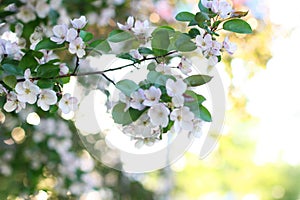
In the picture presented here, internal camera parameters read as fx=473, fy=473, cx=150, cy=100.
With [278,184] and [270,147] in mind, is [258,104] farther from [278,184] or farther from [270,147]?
[278,184]

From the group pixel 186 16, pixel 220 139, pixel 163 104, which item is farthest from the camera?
pixel 220 139

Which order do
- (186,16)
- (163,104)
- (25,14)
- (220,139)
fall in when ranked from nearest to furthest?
1. (163,104)
2. (186,16)
3. (25,14)
4. (220,139)

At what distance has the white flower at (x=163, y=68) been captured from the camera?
626mm

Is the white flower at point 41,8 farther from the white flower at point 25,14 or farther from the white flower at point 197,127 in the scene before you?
the white flower at point 197,127

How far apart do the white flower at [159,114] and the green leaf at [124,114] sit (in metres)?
0.02

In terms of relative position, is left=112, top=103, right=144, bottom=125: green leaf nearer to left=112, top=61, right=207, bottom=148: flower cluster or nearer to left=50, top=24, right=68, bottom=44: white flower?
left=112, top=61, right=207, bottom=148: flower cluster

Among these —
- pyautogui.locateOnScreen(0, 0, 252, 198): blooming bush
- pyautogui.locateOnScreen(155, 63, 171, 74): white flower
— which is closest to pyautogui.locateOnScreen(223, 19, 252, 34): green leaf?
pyautogui.locateOnScreen(0, 0, 252, 198): blooming bush

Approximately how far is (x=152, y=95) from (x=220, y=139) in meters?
1.76

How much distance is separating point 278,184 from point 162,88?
3064 mm

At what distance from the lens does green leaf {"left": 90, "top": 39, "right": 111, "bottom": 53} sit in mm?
708

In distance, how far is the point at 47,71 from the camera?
647 mm

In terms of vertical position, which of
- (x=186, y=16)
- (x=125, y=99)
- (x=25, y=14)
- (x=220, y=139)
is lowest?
(x=220, y=139)

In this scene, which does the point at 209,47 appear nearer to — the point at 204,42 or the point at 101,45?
the point at 204,42

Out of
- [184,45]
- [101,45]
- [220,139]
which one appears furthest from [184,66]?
[220,139]
